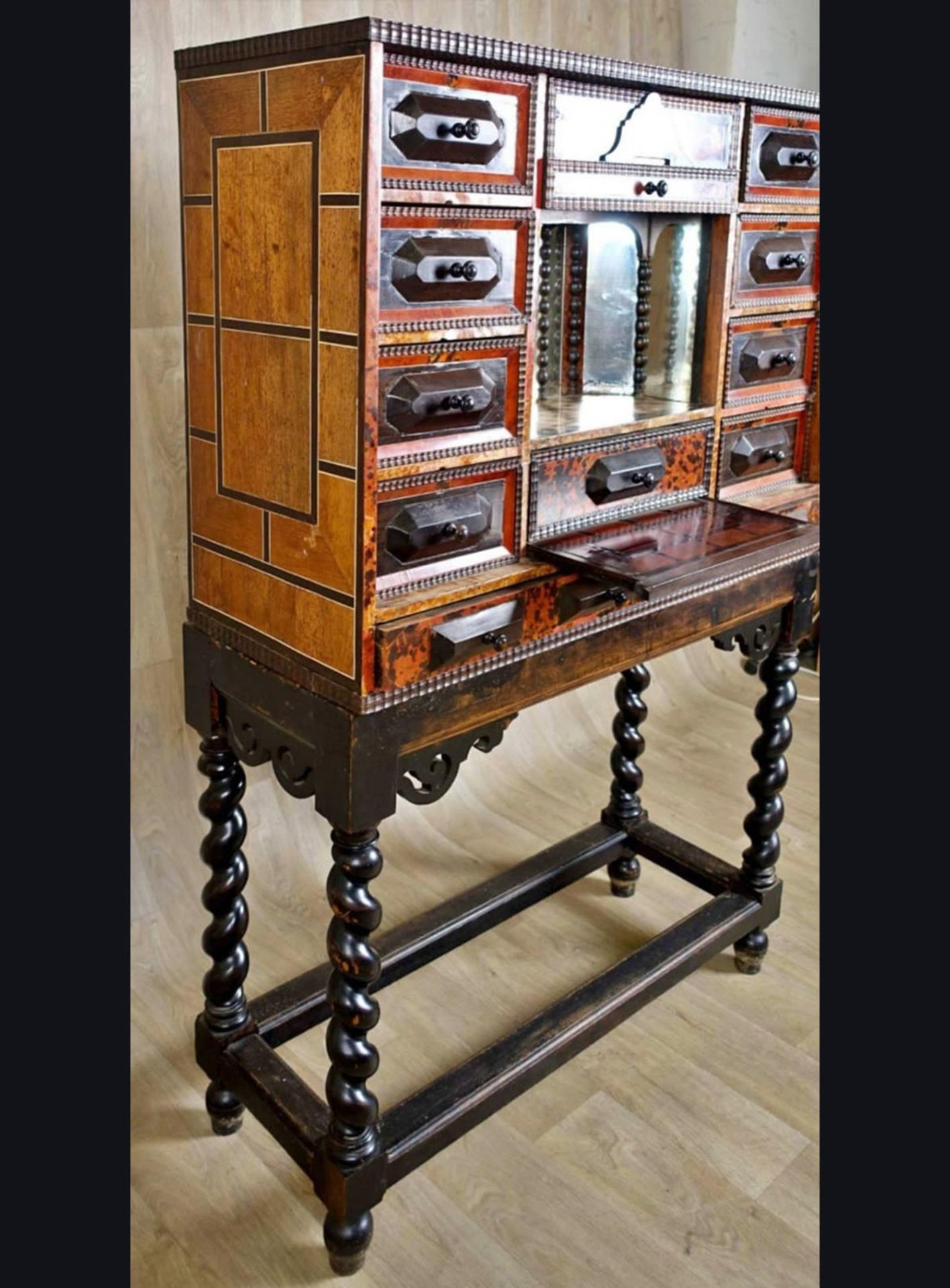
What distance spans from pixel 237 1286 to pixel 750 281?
2.07 meters

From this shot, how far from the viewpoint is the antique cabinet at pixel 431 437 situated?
1.79 m

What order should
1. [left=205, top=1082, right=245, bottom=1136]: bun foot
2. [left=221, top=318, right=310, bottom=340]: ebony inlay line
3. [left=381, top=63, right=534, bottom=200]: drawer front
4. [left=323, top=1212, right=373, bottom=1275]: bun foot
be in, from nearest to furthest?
[left=381, top=63, right=534, bottom=200]: drawer front < [left=221, top=318, right=310, bottom=340]: ebony inlay line < [left=323, top=1212, right=373, bottom=1275]: bun foot < [left=205, top=1082, right=245, bottom=1136]: bun foot

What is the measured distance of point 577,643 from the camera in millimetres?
2180

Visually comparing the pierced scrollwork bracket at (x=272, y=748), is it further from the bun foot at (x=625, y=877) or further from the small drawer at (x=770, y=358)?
the bun foot at (x=625, y=877)

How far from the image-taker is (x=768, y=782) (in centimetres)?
288

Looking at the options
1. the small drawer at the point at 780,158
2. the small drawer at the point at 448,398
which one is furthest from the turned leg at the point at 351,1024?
the small drawer at the point at 780,158

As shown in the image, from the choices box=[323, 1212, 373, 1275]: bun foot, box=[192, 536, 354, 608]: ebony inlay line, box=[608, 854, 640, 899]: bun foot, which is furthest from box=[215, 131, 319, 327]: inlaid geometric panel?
box=[608, 854, 640, 899]: bun foot

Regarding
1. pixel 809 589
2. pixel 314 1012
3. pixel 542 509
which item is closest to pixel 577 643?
pixel 542 509

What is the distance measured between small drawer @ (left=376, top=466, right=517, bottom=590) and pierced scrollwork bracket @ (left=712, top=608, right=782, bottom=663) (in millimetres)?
644

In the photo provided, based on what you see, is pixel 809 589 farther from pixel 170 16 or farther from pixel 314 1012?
pixel 170 16

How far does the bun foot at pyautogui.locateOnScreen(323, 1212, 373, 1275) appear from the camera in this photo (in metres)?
2.10

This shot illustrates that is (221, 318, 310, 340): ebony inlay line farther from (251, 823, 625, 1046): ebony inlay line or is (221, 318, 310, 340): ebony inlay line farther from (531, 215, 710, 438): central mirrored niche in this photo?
(251, 823, 625, 1046): ebony inlay line

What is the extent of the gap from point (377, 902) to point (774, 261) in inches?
59.3

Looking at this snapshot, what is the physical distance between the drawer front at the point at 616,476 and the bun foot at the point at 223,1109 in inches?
47.8
